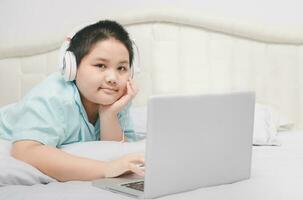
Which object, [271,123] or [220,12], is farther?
[220,12]

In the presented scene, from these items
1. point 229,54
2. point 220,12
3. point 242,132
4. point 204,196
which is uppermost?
point 220,12

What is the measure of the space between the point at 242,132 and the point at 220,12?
48.8 inches

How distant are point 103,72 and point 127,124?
0.31 meters

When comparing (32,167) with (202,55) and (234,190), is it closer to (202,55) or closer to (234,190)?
(234,190)

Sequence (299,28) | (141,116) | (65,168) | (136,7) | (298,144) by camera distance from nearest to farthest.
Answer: (65,168), (298,144), (141,116), (299,28), (136,7)

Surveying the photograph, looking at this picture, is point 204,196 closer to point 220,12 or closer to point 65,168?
point 65,168

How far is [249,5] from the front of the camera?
2.24 meters

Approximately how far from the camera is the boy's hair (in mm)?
1535

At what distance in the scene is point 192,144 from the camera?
100 cm

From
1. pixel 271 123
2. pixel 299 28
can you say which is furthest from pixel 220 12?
pixel 271 123

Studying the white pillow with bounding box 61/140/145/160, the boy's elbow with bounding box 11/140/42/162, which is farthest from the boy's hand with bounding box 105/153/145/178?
the boy's elbow with bounding box 11/140/42/162

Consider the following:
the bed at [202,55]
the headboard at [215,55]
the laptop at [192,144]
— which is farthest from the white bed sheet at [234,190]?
the headboard at [215,55]

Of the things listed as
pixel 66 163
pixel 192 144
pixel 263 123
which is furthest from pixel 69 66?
pixel 263 123

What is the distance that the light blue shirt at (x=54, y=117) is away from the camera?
1359mm
